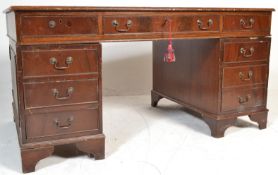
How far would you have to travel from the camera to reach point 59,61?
5.59ft

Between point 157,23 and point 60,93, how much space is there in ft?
1.94

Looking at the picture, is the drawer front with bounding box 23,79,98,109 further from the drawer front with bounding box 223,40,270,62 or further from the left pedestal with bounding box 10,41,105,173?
the drawer front with bounding box 223,40,270,62

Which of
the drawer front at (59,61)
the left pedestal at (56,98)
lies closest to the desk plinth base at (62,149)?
the left pedestal at (56,98)

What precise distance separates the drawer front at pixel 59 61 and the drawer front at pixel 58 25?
8 centimetres

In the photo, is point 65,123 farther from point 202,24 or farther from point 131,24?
point 202,24

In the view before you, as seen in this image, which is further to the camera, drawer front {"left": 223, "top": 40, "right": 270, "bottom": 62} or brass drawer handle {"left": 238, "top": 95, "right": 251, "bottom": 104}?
brass drawer handle {"left": 238, "top": 95, "right": 251, "bottom": 104}

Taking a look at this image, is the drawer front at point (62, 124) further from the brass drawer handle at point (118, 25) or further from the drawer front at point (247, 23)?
the drawer front at point (247, 23)

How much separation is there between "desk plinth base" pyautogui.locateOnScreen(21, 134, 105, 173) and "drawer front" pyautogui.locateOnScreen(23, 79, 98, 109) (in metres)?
0.18

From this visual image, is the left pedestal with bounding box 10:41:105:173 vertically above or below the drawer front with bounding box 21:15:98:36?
below

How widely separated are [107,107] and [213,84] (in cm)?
101

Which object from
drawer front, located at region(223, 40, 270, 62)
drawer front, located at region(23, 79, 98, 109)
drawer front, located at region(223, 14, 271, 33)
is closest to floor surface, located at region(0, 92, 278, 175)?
drawer front, located at region(23, 79, 98, 109)

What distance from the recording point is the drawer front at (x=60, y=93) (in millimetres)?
1688

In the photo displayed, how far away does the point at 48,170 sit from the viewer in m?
1.74

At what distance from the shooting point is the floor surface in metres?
1.74
